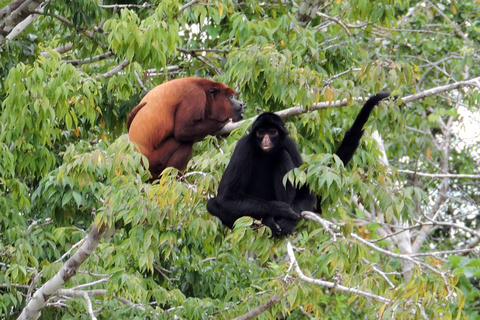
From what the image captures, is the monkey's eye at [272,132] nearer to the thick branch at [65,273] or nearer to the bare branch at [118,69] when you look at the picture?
the thick branch at [65,273]

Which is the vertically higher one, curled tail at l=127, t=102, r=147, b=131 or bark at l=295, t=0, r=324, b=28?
bark at l=295, t=0, r=324, b=28

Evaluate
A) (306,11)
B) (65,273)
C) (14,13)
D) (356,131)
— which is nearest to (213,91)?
(306,11)

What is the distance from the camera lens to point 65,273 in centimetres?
623

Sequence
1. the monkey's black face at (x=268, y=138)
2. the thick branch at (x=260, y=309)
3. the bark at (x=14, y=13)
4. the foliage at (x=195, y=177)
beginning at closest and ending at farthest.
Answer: the foliage at (x=195, y=177) < the thick branch at (x=260, y=309) < the monkey's black face at (x=268, y=138) < the bark at (x=14, y=13)

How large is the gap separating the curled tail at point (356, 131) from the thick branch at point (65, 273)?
Answer: 199 centimetres

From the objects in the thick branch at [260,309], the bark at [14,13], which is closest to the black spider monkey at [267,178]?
the thick branch at [260,309]

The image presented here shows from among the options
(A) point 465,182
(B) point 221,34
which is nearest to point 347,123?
(B) point 221,34

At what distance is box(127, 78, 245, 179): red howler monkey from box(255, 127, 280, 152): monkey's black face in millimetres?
2052

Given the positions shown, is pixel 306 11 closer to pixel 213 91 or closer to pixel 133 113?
pixel 213 91

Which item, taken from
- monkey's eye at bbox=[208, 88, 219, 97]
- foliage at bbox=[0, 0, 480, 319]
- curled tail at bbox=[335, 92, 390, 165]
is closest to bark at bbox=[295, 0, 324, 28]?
foliage at bbox=[0, 0, 480, 319]

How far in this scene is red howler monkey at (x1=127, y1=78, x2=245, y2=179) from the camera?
26.0ft

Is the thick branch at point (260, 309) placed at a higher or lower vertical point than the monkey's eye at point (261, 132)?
lower

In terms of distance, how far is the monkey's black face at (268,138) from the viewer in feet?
19.6

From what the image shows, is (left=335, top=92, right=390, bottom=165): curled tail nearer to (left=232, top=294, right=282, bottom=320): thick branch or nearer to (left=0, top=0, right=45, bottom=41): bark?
(left=232, top=294, right=282, bottom=320): thick branch
